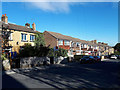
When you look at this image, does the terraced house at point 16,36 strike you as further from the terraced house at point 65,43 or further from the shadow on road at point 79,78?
the shadow on road at point 79,78

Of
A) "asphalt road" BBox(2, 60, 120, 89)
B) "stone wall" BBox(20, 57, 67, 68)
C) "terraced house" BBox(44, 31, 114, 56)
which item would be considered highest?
"terraced house" BBox(44, 31, 114, 56)

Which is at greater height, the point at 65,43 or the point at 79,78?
the point at 65,43

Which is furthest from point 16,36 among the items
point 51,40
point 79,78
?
point 79,78

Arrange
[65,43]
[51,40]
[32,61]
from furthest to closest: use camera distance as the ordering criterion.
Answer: [65,43] → [51,40] → [32,61]

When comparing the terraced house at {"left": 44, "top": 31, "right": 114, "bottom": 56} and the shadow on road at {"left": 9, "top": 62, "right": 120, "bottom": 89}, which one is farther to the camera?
the terraced house at {"left": 44, "top": 31, "right": 114, "bottom": 56}

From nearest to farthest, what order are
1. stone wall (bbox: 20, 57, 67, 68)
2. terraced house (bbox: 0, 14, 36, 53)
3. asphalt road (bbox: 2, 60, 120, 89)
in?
1. asphalt road (bbox: 2, 60, 120, 89)
2. stone wall (bbox: 20, 57, 67, 68)
3. terraced house (bbox: 0, 14, 36, 53)

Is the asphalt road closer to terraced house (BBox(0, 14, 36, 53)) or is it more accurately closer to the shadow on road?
the shadow on road

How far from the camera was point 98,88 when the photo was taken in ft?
20.9

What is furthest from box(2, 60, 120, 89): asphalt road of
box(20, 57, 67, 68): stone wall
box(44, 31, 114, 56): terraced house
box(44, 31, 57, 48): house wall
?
box(44, 31, 57, 48): house wall

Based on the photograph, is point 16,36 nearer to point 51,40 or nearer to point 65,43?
point 51,40

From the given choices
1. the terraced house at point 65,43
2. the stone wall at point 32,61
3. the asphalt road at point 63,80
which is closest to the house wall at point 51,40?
the terraced house at point 65,43

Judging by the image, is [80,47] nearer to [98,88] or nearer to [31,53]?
[31,53]

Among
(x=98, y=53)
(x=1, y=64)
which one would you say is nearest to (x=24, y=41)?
(x=1, y=64)

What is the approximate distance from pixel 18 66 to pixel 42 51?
5.05m
